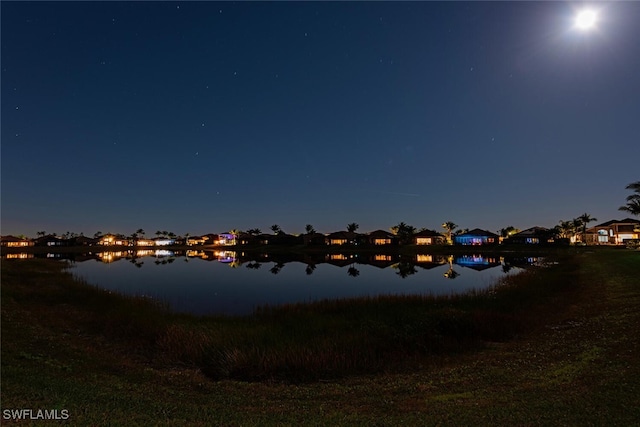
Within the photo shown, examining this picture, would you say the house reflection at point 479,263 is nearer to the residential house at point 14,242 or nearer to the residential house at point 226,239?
the residential house at point 226,239

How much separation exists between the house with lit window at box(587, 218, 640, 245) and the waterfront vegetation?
9275 centimetres

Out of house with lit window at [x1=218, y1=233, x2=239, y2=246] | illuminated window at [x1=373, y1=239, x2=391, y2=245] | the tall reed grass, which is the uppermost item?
house with lit window at [x1=218, y1=233, x2=239, y2=246]

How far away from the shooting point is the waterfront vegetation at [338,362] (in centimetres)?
700

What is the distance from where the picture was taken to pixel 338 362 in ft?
40.7

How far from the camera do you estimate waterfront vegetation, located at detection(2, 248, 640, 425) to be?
700 centimetres

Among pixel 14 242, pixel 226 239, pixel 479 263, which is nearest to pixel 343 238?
pixel 479 263

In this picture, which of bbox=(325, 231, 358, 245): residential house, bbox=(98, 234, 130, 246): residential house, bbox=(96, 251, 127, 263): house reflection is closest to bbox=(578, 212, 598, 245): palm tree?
bbox=(325, 231, 358, 245): residential house

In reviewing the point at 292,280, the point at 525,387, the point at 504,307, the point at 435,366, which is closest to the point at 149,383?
the point at 435,366

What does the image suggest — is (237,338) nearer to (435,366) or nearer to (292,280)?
(435,366)

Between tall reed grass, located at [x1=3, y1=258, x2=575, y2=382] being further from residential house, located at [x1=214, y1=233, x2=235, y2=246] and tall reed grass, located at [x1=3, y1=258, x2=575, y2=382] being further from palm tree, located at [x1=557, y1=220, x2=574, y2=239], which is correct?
residential house, located at [x1=214, y1=233, x2=235, y2=246]

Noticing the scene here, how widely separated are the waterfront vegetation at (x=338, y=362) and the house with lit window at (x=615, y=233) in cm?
9275

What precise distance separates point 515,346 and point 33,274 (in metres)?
50.4

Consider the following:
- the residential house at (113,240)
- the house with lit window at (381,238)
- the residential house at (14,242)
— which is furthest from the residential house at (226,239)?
the house with lit window at (381,238)

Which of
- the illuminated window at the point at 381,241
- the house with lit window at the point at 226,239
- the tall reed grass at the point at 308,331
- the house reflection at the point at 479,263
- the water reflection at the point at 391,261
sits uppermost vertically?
the house with lit window at the point at 226,239
